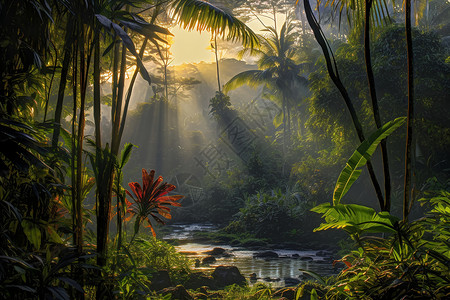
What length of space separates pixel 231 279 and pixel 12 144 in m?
4.84

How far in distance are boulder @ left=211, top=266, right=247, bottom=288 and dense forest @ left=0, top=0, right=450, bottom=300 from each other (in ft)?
0.08

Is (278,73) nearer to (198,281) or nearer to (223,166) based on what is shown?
(223,166)

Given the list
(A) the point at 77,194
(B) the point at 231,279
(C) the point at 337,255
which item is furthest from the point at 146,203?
(C) the point at 337,255

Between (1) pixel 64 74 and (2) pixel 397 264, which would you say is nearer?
(2) pixel 397 264

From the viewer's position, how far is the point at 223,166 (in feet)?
78.9

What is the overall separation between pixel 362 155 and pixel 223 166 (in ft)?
71.0

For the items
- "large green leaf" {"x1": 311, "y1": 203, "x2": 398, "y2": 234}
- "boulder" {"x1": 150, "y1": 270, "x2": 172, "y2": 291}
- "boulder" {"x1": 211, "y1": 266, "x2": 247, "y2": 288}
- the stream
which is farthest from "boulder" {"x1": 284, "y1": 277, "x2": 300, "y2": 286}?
"large green leaf" {"x1": 311, "y1": 203, "x2": 398, "y2": 234}

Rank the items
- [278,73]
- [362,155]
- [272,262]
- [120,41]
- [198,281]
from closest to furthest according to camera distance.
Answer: [362,155] → [120,41] → [198,281] → [272,262] → [278,73]

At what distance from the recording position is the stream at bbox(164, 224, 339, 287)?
778 cm

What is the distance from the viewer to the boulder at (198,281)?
18.4 ft

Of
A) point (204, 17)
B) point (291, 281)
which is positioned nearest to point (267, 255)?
point (291, 281)

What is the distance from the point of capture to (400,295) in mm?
2061

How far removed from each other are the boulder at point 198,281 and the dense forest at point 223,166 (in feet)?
0.08

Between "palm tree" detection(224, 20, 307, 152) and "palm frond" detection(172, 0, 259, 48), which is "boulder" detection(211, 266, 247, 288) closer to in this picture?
"palm frond" detection(172, 0, 259, 48)
